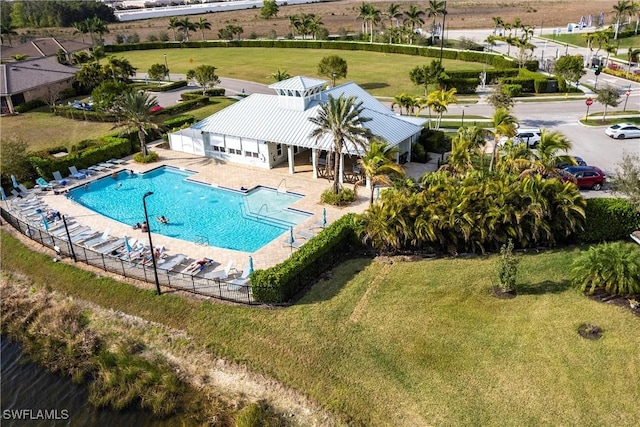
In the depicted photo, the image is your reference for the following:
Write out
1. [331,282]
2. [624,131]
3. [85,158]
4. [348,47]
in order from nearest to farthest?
[331,282] < [85,158] < [624,131] < [348,47]

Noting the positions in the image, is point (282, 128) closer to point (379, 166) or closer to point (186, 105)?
point (379, 166)

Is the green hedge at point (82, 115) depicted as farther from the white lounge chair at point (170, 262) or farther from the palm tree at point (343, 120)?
the white lounge chair at point (170, 262)

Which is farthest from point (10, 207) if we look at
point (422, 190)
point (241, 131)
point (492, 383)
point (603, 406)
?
point (603, 406)

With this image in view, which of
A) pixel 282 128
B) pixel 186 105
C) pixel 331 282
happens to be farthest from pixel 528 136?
pixel 186 105

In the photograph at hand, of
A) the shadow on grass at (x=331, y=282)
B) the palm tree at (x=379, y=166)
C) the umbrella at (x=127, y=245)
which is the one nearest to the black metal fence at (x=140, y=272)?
the umbrella at (x=127, y=245)

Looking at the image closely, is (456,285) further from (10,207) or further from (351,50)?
(351,50)
